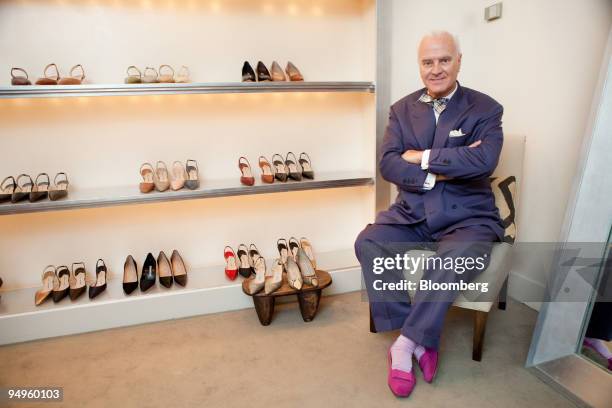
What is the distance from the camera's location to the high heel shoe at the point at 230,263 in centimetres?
267

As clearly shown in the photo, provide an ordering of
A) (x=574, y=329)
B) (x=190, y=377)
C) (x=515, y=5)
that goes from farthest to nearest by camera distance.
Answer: (x=515, y=5)
(x=190, y=377)
(x=574, y=329)

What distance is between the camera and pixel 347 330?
2311mm

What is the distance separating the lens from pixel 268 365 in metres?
2.03

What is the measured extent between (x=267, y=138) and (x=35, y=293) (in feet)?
5.79

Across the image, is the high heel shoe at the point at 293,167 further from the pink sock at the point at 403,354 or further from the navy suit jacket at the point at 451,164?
the pink sock at the point at 403,354

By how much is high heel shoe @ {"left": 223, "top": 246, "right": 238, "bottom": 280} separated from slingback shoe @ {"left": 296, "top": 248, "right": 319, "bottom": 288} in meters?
0.42

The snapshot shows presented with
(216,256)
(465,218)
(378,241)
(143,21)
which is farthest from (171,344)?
(143,21)

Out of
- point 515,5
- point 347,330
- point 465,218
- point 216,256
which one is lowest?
point 347,330

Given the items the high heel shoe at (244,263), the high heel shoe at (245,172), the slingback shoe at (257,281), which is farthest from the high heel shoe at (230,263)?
the high heel shoe at (245,172)

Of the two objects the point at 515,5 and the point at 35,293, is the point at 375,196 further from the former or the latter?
the point at 35,293

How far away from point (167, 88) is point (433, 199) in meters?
1.57

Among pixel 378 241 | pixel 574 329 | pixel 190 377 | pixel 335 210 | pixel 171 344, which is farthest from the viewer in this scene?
pixel 335 210

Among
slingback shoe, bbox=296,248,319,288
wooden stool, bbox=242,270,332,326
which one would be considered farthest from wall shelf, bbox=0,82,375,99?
wooden stool, bbox=242,270,332,326

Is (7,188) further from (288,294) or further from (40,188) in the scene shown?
(288,294)
